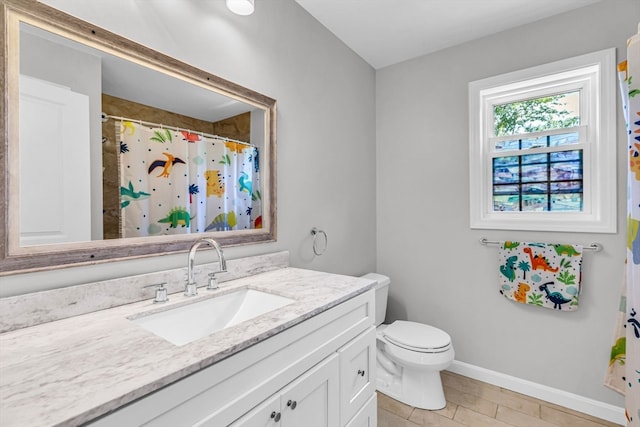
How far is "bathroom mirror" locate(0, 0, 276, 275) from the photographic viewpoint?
33.6 inches

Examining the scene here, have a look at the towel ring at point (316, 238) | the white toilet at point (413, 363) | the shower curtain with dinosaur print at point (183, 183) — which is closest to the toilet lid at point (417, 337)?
the white toilet at point (413, 363)

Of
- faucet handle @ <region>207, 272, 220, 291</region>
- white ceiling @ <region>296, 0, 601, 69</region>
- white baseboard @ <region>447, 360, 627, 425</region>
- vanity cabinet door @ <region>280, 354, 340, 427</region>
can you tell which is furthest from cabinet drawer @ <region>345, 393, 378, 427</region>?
white ceiling @ <region>296, 0, 601, 69</region>

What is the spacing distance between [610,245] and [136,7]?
2656 millimetres

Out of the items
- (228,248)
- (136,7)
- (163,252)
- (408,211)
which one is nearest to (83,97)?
(136,7)

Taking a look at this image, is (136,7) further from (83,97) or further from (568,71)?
(568,71)

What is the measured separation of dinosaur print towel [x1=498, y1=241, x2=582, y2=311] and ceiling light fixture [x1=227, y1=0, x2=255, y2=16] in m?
2.09

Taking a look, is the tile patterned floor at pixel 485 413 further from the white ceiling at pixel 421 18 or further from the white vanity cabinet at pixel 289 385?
the white ceiling at pixel 421 18

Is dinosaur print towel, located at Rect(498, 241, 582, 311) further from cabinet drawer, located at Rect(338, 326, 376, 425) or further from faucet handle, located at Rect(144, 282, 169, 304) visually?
faucet handle, located at Rect(144, 282, 169, 304)

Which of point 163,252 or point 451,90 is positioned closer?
point 163,252

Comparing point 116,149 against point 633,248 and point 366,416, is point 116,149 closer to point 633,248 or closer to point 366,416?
point 366,416

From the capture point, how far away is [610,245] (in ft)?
5.71

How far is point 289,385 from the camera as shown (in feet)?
3.01

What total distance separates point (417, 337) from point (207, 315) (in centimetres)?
135

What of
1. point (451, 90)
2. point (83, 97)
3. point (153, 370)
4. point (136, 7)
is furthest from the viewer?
point (451, 90)
